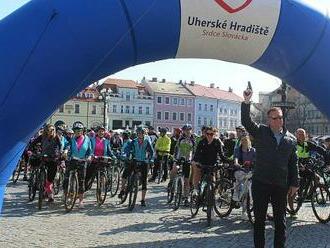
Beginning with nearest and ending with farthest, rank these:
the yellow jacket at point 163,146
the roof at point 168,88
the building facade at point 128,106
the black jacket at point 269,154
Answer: the black jacket at point 269,154, the yellow jacket at point 163,146, the building facade at point 128,106, the roof at point 168,88

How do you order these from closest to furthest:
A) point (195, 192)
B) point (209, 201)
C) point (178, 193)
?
point (209, 201) < point (195, 192) < point (178, 193)

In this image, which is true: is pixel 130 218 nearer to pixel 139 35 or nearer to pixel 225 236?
pixel 225 236

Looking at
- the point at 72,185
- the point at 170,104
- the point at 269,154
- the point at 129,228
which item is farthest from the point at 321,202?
the point at 170,104

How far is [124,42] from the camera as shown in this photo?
763 centimetres

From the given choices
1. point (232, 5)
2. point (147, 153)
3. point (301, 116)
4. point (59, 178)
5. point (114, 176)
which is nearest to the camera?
point (232, 5)

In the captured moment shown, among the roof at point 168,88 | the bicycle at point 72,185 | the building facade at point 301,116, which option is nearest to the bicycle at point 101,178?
the bicycle at point 72,185

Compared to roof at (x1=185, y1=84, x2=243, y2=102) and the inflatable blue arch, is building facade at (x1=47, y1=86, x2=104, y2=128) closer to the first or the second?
roof at (x1=185, y1=84, x2=243, y2=102)

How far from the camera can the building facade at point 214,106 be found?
114 m

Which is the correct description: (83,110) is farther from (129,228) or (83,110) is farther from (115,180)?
(129,228)

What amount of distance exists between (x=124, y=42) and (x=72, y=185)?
192 inches

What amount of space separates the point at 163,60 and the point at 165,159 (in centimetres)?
1105

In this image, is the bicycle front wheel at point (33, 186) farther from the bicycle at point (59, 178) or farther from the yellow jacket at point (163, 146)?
the yellow jacket at point (163, 146)

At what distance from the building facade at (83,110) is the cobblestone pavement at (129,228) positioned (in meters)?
83.8

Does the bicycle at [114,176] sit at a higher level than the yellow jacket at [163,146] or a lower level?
lower
